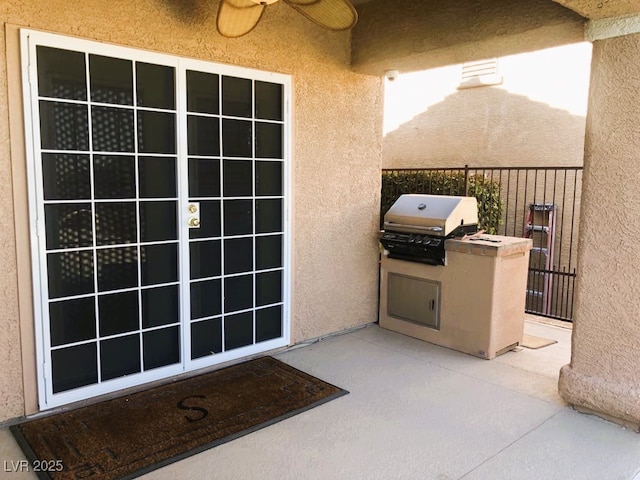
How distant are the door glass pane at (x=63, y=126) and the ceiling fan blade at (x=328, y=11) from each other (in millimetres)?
1518

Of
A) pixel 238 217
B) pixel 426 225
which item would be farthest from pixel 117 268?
pixel 426 225

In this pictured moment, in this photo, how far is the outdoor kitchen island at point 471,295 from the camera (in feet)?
14.3

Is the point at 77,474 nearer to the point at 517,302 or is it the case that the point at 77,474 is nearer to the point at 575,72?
the point at 517,302

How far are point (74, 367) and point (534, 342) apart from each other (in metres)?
4.01

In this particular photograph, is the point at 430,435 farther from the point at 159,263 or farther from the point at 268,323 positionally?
the point at 159,263

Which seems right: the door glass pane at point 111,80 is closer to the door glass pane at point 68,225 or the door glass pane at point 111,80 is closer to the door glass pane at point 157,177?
the door glass pane at point 157,177

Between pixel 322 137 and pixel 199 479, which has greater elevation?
pixel 322 137

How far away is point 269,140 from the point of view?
14.1 feet

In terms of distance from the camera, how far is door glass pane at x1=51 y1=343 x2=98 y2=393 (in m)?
3.36

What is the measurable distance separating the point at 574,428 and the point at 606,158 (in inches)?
68.4

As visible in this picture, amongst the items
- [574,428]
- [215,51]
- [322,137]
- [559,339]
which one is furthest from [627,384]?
[215,51]

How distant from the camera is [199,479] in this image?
266 cm

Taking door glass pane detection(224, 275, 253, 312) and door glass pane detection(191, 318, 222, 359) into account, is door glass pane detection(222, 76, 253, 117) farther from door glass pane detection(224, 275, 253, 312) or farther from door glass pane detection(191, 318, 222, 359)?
door glass pane detection(191, 318, 222, 359)

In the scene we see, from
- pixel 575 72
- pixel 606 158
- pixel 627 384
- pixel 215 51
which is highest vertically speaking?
pixel 575 72
